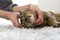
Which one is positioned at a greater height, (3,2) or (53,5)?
(3,2)

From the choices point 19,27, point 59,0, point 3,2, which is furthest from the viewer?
point 59,0

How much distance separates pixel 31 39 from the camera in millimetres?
494

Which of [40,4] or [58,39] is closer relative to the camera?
[58,39]

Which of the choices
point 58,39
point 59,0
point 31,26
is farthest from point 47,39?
point 59,0

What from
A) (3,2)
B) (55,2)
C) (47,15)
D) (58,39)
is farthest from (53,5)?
(58,39)

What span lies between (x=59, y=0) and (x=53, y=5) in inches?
3.6

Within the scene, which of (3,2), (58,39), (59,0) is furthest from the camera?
(59,0)

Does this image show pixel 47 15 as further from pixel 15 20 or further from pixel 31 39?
pixel 31 39

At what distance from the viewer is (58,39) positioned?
1.61ft

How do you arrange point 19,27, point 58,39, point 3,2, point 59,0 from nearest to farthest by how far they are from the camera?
point 58,39
point 19,27
point 3,2
point 59,0

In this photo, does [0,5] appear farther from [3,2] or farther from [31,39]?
[31,39]

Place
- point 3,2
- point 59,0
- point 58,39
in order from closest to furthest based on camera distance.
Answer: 1. point 58,39
2. point 3,2
3. point 59,0

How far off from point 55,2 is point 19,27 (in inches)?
37.4

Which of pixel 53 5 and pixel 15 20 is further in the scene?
pixel 53 5
